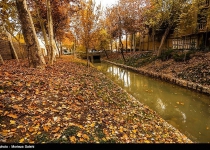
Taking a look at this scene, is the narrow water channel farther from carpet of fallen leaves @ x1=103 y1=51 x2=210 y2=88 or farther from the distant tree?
the distant tree

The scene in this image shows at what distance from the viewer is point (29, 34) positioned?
823 centimetres

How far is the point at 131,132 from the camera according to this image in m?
4.66

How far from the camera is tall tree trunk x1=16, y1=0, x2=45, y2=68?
25.7 feet

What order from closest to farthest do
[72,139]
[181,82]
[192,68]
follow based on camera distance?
[72,139] < [181,82] < [192,68]

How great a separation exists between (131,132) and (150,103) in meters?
5.43

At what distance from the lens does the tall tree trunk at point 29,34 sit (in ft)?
25.7

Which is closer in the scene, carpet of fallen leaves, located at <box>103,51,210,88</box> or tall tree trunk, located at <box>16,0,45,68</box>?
tall tree trunk, located at <box>16,0,45,68</box>

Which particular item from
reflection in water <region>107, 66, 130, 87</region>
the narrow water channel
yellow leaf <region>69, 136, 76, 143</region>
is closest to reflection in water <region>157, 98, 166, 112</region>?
the narrow water channel

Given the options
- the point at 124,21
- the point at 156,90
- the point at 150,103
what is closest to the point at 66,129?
the point at 150,103

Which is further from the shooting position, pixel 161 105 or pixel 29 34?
pixel 161 105

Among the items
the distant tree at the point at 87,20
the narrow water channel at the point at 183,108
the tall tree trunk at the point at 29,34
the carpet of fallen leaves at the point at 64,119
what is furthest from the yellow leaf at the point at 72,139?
the distant tree at the point at 87,20

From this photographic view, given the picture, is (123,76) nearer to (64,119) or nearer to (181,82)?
(181,82)

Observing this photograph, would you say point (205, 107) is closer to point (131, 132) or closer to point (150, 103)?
point (150, 103)

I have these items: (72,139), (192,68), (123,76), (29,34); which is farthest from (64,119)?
(123,76)
